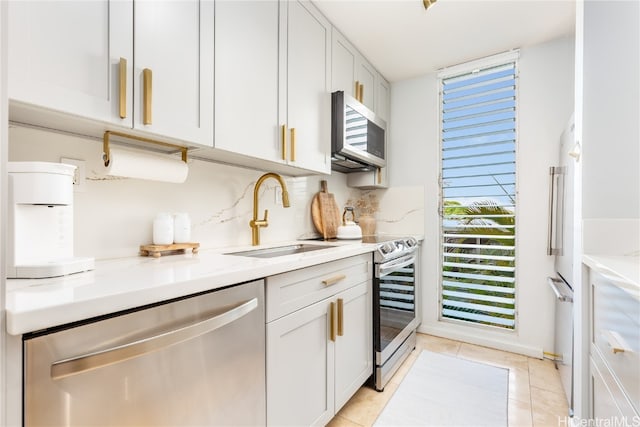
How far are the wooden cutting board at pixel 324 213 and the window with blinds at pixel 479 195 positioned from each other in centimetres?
106

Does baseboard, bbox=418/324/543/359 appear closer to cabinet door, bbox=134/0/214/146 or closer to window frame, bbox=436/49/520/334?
window frame, bbox=436/49/520/334

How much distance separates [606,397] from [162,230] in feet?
5.70

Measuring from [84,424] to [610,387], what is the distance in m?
1.43

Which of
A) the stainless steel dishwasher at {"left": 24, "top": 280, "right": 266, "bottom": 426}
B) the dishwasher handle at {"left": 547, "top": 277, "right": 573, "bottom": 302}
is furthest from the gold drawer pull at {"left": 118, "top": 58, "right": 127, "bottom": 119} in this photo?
the dishwasher handle at {"left": 547, "top": 277, "right": 573, "bottom": 302}

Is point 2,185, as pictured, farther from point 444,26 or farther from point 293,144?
point 444,26

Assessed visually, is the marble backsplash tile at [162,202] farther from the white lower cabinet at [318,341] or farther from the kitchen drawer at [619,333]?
the kitchen drawer at [619,333]

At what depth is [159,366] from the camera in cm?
78

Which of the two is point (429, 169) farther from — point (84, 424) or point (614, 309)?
point (84, 424)

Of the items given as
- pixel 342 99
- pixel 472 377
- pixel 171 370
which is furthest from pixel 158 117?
pixel 472 377

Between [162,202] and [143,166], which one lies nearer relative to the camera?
[143,166]

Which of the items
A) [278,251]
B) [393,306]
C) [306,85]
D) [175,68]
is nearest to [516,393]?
[393,306]

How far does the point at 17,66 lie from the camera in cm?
78

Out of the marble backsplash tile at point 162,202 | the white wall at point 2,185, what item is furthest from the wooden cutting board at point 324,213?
the white wall at point 2,185

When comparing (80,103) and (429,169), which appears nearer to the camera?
(80,103)
